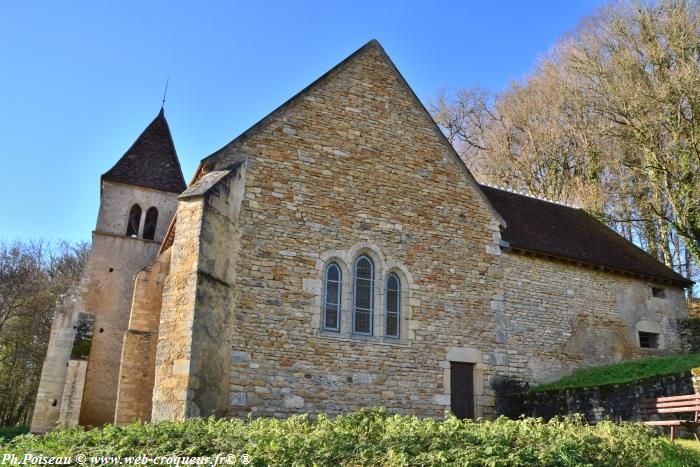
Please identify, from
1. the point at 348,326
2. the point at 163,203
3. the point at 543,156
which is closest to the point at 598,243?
the point at 348,326

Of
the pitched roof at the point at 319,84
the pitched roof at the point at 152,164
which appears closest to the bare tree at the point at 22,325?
the pitched roof at the point at 152,164

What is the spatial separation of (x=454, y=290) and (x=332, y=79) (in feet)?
18.1

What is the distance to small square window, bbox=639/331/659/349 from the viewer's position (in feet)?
56.1

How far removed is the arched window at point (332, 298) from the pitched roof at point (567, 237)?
4957 mm

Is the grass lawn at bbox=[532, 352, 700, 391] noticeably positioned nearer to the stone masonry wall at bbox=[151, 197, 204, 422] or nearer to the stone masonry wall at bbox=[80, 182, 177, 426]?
the stone masonry wall at bbox=[151, 197, 204, 422]

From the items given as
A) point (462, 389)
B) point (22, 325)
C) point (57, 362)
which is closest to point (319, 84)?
point (462, 389)

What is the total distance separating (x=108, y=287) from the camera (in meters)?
18.4

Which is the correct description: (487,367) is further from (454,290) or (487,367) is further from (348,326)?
(348,326)

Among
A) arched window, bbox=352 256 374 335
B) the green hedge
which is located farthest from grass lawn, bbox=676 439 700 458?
arched window, bbox=352 256 374 335

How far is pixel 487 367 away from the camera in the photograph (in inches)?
526

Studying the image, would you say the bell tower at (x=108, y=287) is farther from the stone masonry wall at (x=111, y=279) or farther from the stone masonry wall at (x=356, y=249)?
the stone masonry wall at (x=356, y=249)

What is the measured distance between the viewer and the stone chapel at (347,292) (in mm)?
10680

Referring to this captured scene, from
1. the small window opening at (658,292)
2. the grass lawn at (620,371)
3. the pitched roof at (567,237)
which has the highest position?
the pitched roof at (567,237)

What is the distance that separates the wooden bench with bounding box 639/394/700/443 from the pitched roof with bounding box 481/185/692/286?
193 inches
